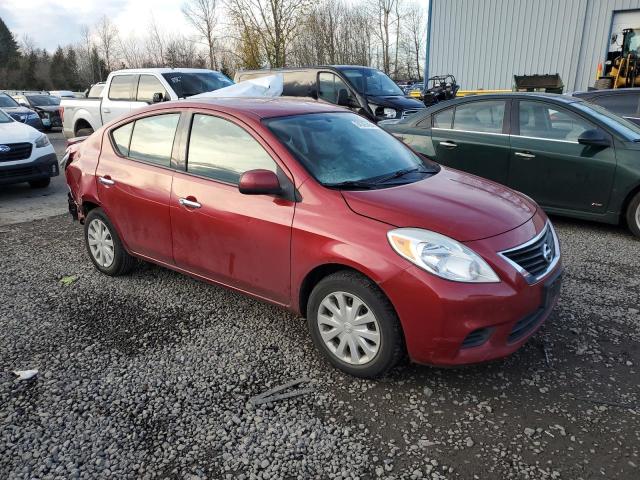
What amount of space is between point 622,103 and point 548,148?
3.22 m

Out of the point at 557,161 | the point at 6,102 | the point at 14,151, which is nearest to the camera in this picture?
the point at 557,161

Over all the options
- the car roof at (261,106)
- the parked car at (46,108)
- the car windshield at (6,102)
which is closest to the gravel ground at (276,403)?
the car roof at (261,106)

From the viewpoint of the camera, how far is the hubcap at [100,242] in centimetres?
461

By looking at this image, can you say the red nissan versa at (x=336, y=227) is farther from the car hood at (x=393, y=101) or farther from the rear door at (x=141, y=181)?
the car hood at (x=393, y=101)

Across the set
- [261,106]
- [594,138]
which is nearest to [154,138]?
[261,106]

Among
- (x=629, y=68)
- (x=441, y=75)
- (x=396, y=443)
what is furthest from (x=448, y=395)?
(x=441, y=75)

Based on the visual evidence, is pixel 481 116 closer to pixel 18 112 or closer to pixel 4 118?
pixel 4 118

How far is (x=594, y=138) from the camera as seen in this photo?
555 cm

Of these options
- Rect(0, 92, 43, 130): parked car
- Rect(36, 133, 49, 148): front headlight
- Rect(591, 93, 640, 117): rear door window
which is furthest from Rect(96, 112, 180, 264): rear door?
Rect(0, 92, 43, 130): parked car

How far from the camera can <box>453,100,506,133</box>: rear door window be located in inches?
248

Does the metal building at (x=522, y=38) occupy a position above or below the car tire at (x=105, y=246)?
above

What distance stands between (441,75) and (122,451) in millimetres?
19982

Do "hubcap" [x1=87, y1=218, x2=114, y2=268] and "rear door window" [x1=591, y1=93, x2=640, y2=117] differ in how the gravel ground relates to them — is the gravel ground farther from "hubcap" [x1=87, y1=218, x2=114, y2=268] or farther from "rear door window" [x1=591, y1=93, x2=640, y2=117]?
"rear door window" [x1=591, y1=93, x2=640, y2=117]

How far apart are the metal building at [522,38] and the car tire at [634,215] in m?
14.5
